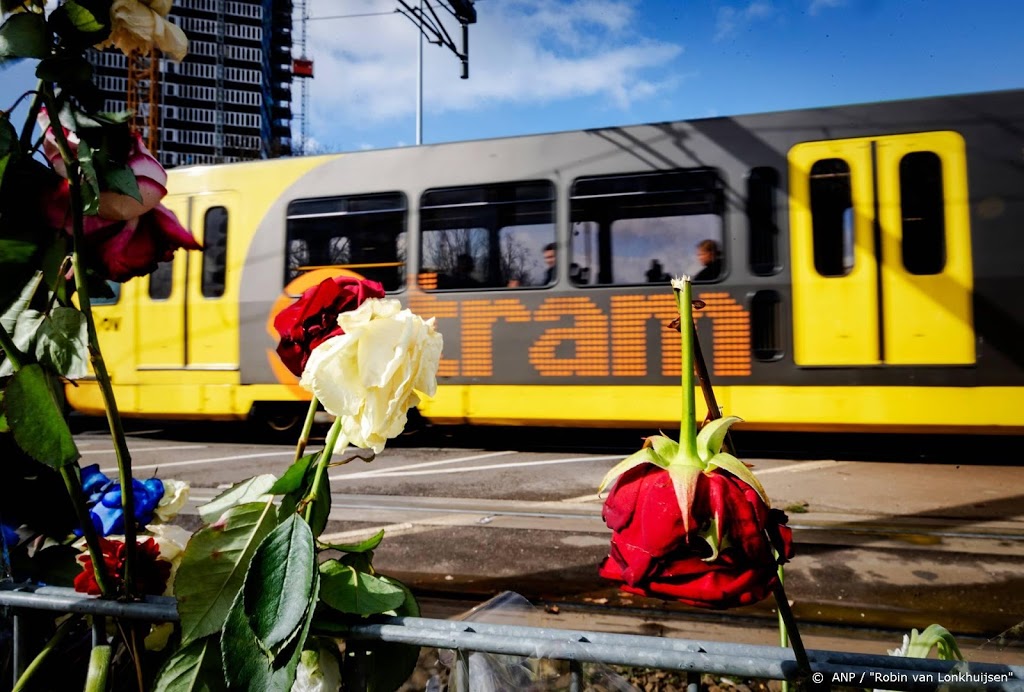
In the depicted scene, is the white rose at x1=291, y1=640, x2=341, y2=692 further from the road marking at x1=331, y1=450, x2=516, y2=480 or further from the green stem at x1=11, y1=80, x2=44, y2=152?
the road marking at x1=331, y1=450, x2=516, y2=480

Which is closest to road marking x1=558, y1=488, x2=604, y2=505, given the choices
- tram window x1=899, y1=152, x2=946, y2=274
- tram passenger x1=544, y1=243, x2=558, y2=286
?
tram passenger x1=544, y1=243, x2=558, y2=286

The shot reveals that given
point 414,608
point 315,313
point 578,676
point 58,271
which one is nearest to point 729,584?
point 578,676

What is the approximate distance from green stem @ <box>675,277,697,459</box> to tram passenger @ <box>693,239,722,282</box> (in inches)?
210

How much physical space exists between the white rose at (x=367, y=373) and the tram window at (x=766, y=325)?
5318mm

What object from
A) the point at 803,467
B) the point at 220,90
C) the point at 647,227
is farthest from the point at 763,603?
the point at 220,90

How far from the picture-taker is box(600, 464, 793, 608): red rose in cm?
46

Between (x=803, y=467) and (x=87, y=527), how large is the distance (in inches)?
225

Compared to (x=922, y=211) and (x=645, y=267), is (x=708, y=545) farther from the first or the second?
(x=922, y=211)

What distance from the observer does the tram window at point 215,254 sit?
6.76 m

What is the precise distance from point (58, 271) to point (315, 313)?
9.6 inches

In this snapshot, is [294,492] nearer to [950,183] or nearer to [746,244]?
[746,244]

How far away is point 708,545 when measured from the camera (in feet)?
1.52

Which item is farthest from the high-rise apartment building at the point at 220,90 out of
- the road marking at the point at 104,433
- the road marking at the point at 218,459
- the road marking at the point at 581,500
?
the road marking at the point at 581,500

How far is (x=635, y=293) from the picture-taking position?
18.5 ft
